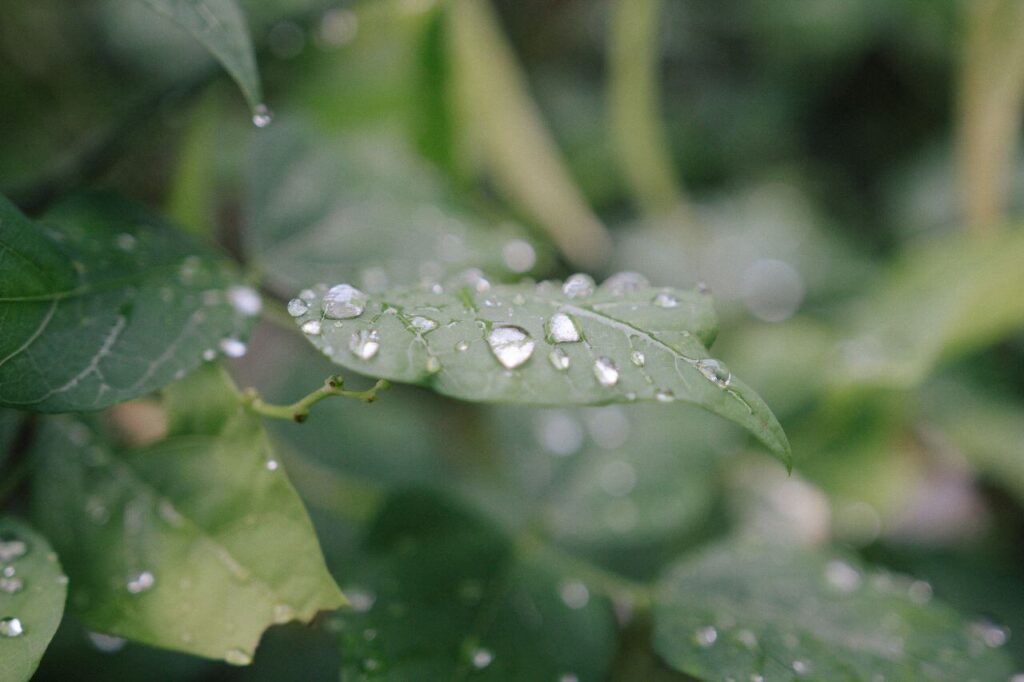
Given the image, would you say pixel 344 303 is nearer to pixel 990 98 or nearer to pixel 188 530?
pixel 188 530

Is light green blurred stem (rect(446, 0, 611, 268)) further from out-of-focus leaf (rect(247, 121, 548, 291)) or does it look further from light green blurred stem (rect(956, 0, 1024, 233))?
light green blurred stem (rect(956, 0, 1024, 233))

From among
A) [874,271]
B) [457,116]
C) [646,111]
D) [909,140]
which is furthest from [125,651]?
[909,140]

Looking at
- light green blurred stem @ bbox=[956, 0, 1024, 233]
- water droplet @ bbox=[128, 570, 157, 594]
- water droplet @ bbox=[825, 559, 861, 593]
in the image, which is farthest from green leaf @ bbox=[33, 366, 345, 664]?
light green blurred stem @ bbox=[956, 0, 1024, 233]

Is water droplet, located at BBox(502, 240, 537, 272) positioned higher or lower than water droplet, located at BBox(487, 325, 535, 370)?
lower

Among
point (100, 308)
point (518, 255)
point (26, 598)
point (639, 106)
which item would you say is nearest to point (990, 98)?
point (639, 106)

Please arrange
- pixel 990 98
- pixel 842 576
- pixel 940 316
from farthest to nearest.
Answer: pixel 990 98
pixel 940 316
pixel 842 576

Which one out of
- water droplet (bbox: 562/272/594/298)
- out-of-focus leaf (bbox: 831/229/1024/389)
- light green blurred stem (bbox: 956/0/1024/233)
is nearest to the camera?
water droplet (bbox: 562/272/594/298)

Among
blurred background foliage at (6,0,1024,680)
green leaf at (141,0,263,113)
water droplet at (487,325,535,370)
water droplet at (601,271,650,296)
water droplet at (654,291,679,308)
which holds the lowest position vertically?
blurred background foliage at (6,0,1024,680)
